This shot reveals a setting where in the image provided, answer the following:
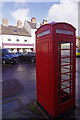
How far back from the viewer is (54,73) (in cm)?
241

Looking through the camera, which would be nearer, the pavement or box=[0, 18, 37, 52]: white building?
the pavement

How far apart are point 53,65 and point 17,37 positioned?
27738 mm

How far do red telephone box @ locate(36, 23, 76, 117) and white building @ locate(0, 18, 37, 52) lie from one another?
24.7 meters

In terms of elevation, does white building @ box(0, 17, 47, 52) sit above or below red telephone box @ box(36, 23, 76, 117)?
above

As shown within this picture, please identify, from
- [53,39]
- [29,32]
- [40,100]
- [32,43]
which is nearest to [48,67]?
[53,39]

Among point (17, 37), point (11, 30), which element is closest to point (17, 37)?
point (17, 37)

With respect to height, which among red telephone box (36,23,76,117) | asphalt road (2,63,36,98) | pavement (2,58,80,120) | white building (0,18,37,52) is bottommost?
pavement (2,58,80,120)

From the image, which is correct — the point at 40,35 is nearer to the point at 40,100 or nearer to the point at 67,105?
the point at 40,100

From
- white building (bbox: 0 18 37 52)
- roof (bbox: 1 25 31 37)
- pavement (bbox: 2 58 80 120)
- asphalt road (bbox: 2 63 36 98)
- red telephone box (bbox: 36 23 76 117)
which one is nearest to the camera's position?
red telephone box (bbox: 36 23 76 117)

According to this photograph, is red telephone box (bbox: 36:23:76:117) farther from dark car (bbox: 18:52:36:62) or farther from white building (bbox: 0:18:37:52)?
white building (bbox: 0:18:37:52)

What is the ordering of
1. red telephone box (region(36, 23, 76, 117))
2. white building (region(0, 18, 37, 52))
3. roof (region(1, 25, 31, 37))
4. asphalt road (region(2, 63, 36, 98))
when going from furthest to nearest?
roof (region(1, 25, 31, 37)) < white building (region(0, 18, 37, 52)) < asphalt road (region(2, 63, 36, 98)) < red telephone box (region(36, 23, 76, 117))

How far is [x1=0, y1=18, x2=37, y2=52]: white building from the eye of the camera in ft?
85.7

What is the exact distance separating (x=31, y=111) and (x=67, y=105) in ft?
3.56

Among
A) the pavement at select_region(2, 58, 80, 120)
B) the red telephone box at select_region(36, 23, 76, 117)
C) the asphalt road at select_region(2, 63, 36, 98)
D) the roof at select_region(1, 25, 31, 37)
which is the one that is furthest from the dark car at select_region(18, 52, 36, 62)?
the roof at select_region(1, 25, 31, 37)
